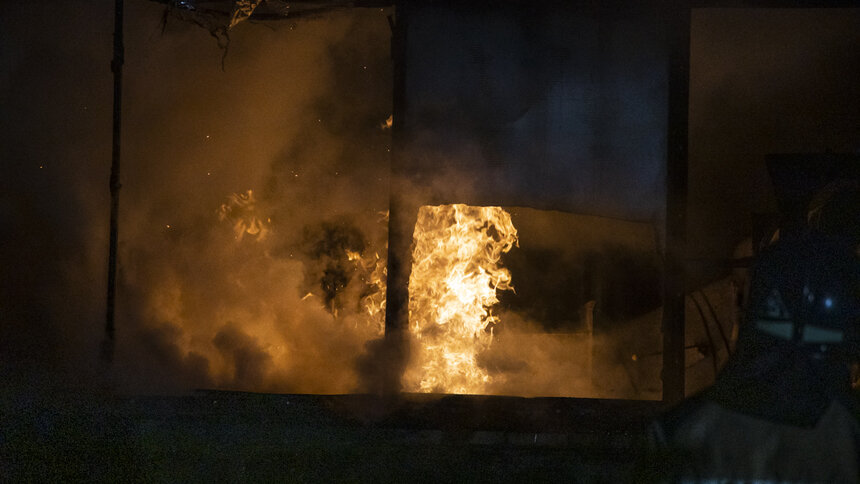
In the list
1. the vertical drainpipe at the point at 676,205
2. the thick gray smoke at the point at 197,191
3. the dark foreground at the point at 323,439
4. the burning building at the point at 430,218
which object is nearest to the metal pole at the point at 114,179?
the burning building at the point at 430,218

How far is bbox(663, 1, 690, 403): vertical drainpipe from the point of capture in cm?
494

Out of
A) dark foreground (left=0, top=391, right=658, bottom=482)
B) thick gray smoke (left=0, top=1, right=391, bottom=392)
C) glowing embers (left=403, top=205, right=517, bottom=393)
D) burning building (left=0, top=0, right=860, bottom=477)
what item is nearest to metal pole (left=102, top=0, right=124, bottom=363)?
burning building (left=0, top=0, right=860, bottom=477)

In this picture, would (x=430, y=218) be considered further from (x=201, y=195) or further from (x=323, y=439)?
(x=201, y=195)

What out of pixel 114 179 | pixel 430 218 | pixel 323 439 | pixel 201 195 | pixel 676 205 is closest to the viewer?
pixel 323 439

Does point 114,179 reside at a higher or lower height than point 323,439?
higher

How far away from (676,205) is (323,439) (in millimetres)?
3433

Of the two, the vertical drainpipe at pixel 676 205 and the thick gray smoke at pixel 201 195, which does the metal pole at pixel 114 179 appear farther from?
the vertical drainpipe at pixel 676 205

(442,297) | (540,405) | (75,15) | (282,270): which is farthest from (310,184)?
(540,405)

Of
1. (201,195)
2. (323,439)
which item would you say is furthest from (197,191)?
(323,439)

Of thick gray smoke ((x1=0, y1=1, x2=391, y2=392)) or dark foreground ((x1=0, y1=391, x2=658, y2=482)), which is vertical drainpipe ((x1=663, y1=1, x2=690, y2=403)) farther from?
thick gray smoke ((x1=0, y1=1, x2=391, y2=392))

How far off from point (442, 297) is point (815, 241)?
3.61 meters

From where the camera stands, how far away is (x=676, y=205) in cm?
498

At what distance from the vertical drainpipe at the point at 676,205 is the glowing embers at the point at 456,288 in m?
1.70

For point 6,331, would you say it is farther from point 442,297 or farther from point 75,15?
point 442,297
